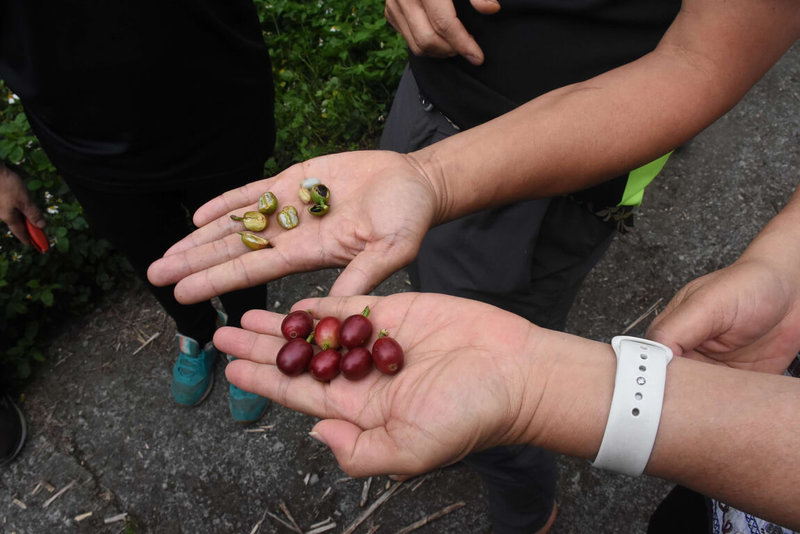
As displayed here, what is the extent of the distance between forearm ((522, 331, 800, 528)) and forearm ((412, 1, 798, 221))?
0.57m

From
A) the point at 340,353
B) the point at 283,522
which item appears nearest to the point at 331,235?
the point at 340,353

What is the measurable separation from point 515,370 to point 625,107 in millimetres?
846

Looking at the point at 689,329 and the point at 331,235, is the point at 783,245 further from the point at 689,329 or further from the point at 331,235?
the point at 331,235

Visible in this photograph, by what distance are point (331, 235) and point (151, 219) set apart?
1066 mm

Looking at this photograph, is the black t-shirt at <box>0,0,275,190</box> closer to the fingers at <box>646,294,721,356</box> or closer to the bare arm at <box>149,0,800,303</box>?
the bare arm at <box>149,0,800,303</box>

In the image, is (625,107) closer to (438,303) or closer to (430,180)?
(430,180)

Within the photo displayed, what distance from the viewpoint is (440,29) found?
1.67 metres

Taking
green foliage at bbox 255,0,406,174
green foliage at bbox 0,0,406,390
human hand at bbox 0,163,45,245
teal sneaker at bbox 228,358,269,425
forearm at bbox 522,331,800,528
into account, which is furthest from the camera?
green foliage at bbox 255,0,406,174

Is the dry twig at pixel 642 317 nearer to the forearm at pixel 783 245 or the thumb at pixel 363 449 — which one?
the forearm at pixel 783 245

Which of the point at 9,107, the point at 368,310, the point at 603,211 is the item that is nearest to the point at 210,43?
the point at 368,310

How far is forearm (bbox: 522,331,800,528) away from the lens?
43.2 inches

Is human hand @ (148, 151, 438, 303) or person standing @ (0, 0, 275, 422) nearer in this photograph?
human hand @ (148, 151, 438, 303)

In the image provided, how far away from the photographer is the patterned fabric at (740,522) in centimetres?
128

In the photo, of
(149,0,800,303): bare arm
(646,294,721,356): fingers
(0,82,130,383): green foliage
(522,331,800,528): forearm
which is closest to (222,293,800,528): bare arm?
(522,331,800,528): forearm
